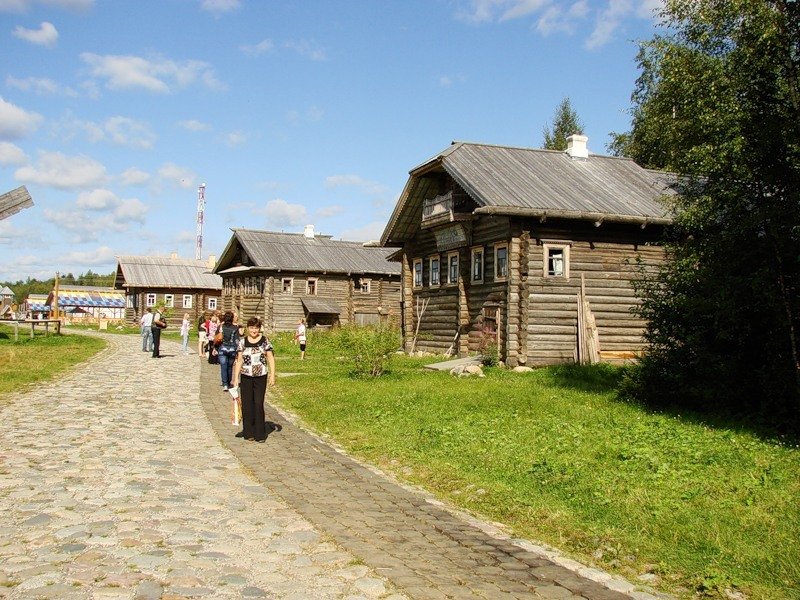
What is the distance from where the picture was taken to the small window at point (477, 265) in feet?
79.3

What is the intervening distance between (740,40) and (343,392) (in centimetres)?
1020

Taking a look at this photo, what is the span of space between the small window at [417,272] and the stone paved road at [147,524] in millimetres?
17527

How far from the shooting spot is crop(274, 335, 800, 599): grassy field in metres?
6.21

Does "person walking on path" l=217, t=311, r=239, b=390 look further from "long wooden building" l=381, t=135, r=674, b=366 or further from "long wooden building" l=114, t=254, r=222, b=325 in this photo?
"long wooden building" l=114, t=254, r=222, b=325

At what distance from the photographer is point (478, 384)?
669 inches

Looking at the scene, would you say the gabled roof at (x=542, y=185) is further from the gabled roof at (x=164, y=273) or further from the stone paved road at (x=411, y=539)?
the gabled roof at (x=164, y=273)

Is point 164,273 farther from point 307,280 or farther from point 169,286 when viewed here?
point 307,280

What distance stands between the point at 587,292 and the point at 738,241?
→ 1067cm

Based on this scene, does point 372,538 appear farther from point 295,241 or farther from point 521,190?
point 295,241

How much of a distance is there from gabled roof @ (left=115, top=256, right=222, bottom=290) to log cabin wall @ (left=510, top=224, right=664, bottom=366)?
42.0m

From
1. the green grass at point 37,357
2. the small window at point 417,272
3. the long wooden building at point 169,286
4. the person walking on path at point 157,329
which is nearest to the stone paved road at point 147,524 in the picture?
the green grass at point 37,357

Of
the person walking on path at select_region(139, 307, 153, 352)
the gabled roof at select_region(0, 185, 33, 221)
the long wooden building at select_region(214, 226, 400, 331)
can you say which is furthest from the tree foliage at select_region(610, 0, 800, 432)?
the long wooden building at select_region(214, 226, 400, 331)

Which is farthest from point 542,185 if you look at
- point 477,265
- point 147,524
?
point 147,524

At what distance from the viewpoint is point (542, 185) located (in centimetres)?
2342
